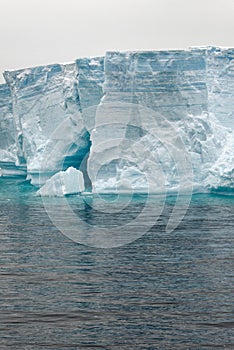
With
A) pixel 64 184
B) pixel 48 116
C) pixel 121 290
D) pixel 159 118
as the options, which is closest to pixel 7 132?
pixel 48 116

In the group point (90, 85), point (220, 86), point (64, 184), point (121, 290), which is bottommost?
point (64, 184)

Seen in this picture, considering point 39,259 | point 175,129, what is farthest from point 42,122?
point 39,259

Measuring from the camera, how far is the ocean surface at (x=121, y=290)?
34.7 ft

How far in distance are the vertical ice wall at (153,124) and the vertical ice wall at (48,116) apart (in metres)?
3.44

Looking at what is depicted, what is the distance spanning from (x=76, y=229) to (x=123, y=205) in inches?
269

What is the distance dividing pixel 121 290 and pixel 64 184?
18.1 metres

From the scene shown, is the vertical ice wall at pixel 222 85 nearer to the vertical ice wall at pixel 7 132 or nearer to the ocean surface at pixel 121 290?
the ocean surface at pixel 121 290

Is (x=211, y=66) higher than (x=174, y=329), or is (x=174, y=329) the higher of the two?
(x=211, y=66)

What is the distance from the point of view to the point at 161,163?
30000 millimetres

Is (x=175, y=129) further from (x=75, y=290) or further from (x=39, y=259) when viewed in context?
(x=75, y=290)

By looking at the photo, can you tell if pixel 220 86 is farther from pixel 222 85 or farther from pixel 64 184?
pixel 64 184

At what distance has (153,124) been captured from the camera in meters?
31.0

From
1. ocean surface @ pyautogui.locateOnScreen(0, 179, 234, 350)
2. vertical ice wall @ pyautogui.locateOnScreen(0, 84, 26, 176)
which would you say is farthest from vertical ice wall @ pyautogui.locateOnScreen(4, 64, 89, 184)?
ocean surface @ pyautogui.locateOnScreen(0, 179, 234, 350)

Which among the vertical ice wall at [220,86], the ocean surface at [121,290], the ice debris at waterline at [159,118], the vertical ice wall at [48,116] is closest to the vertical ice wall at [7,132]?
the vertical ice wall at [48,116]
